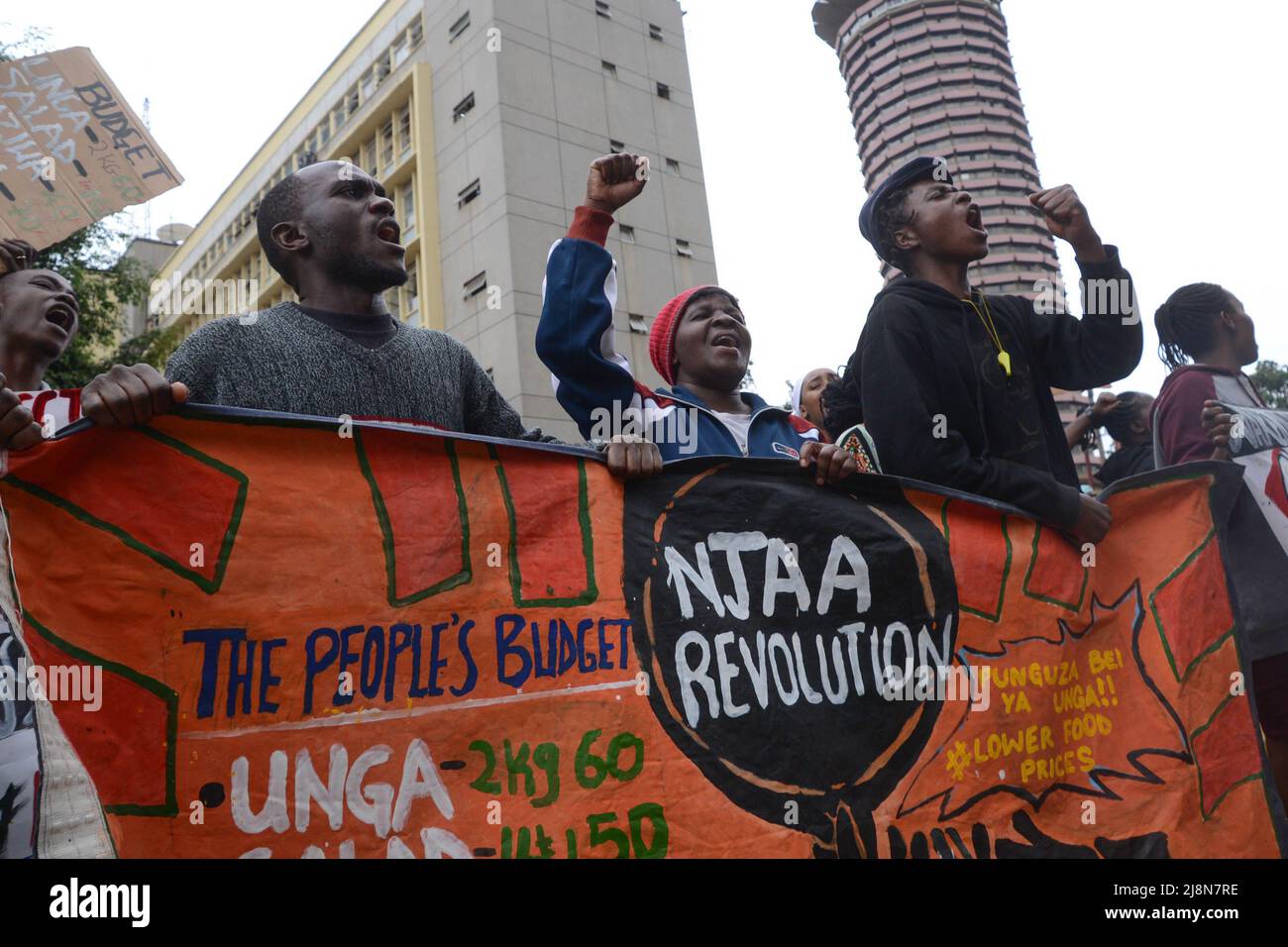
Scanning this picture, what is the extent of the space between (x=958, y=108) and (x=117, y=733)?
4724cm

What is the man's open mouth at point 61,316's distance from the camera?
8.28 ft

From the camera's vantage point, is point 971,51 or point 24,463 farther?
point 971,51

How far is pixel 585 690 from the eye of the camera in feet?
6.98

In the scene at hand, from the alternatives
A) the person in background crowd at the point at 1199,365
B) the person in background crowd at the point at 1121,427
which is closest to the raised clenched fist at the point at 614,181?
the person in background crowd at the point at 1199,365

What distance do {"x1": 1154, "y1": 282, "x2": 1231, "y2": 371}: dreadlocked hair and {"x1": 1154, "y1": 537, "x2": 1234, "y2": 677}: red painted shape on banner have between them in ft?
4.36

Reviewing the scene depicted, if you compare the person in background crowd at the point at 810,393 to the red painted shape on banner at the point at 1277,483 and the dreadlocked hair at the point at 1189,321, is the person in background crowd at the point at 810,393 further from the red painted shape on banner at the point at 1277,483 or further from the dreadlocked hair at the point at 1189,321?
the red painted shape on banner at the point at 1277,483

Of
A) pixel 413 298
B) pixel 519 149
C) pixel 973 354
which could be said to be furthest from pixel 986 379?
pixel 413 298

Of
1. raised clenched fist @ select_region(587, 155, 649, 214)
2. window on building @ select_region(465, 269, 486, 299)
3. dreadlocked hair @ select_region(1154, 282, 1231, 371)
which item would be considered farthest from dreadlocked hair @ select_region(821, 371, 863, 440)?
window on building @ select_region(465, 269, 486, 299)

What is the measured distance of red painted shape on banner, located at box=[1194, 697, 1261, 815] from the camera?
2688 mm

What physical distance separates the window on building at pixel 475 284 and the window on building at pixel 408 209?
2065 millimetres

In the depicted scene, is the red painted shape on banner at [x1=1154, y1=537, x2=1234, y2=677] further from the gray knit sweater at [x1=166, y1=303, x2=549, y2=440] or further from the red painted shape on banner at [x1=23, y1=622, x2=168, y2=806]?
the red painted shape on banner at [x1=23, y1=622, x2=168, y2=806]

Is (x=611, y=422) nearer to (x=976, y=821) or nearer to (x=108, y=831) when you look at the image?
(x=976, y=821)

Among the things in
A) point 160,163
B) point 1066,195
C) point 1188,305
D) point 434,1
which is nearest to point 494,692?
point 1066,195
